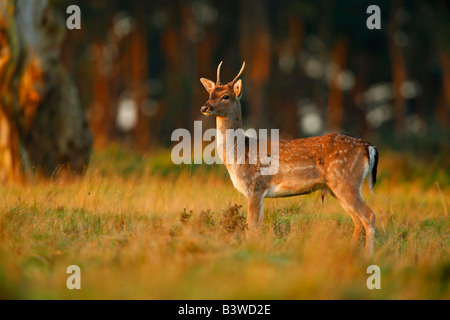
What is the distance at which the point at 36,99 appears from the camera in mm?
12484

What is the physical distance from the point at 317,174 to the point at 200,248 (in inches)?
92.6

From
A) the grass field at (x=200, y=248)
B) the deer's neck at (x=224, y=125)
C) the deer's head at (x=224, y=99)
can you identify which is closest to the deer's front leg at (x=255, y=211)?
the grass field at (x=200, y=248)

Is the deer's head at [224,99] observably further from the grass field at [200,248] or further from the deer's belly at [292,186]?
the grass field at [200,248]

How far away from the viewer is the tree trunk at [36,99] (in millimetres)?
12203

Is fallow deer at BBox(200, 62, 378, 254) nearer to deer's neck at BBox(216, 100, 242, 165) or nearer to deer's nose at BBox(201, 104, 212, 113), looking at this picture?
deer's nose at BBox(201, 104, 212, 113)

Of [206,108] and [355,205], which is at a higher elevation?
[206,108]

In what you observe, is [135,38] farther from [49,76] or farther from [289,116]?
[49,76]

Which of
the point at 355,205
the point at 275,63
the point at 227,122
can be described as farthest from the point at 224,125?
the point at 275,63

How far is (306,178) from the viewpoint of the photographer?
8.06 metres

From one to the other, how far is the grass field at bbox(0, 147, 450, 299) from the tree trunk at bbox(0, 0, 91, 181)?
101 inches

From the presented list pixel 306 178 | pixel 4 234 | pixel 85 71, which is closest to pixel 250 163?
pixel 306 178

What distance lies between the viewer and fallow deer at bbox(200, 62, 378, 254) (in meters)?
7.99

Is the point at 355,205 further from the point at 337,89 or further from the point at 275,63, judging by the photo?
the point at 275,63

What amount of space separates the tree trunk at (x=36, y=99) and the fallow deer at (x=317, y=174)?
17.1 feet
